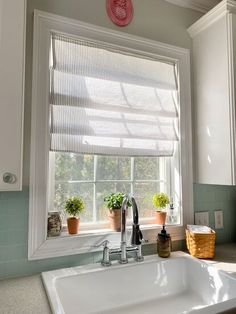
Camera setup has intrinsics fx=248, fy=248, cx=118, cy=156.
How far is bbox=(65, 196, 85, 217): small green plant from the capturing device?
1.37 meters

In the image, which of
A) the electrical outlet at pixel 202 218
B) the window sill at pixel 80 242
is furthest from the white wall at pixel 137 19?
the electrical outlet at pixel 202 218

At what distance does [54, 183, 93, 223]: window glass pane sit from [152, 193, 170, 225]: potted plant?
16.3 inches

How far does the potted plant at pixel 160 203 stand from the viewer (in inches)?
62.3

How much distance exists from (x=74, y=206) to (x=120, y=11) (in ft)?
4.00

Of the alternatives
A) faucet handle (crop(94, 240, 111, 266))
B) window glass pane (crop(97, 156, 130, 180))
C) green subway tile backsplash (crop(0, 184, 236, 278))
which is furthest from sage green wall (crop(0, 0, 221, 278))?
window glass pane (crop(97, 156, 130, 180))

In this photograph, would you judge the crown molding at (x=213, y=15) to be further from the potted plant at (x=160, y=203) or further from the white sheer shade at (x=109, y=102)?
the potted plant at (x=160, y=203)

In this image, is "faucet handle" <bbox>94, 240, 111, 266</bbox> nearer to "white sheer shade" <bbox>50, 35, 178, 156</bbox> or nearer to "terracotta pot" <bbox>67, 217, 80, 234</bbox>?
"terracotta pot" <bbox>67, 217, 80, 234</bbox>

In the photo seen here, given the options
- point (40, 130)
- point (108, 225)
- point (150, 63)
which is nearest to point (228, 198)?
point (108, 225)

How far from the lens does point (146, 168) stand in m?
1.69

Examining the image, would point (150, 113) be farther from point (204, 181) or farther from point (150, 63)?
point (204, 181)

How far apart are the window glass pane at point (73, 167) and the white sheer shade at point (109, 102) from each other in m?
0.11

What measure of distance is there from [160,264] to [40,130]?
97 centimetres

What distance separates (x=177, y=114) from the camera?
5.51 ft

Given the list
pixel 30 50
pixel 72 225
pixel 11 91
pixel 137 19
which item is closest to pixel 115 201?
pixel 72 225
